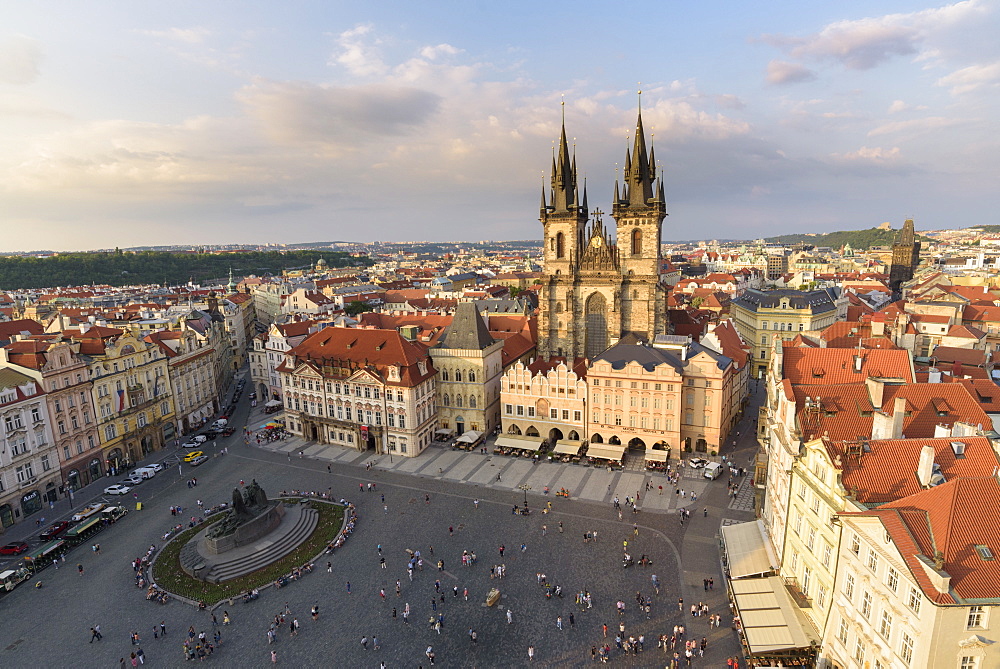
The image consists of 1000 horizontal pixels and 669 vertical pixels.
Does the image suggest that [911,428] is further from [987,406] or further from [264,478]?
[264,478]

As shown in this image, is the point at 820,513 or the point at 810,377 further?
the point at 810,377

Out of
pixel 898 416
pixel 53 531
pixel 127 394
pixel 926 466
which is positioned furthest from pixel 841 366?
pixel 127 394

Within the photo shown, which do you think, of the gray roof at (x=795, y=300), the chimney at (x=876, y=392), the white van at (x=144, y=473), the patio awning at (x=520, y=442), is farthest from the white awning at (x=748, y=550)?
the gray roof at (x=795, y=300)

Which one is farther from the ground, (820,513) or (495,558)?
(820,513)

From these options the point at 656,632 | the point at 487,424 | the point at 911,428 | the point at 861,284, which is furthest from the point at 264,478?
the point at 861,284

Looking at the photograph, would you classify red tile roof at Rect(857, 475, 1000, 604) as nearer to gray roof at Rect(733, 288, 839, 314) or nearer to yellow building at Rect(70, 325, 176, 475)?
yellow building at Rect(70, 325, 176, 475)
